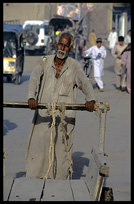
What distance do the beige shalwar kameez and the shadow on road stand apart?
1.49 metres

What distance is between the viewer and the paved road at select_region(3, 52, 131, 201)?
7.02 m

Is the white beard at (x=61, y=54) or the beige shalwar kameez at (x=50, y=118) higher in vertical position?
the white beard at (x=61, y=54)

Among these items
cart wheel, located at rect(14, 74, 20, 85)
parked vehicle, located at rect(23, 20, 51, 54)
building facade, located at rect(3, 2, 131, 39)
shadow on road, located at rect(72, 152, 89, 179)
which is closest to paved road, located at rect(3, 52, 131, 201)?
shadow on road, located at rect(72, 152, 89, 179)

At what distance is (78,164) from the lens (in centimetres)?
759

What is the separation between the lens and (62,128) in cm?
495

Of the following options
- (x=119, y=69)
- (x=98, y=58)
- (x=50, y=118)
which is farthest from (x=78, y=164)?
(x=119, y=69)

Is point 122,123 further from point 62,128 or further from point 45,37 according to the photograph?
point 45,37

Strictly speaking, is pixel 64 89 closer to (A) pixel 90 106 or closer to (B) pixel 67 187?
(A) pixel 90 106

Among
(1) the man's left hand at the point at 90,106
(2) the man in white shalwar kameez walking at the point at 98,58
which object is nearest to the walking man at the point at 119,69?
(2) the man in white shalwar kameez walking at the point at 98,58

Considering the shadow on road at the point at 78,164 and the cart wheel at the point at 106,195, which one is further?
the shadow on road at the point at 78,164

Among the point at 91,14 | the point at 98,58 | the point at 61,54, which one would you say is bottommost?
the point at 61,54

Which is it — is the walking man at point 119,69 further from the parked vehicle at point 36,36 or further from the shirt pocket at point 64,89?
the parked vehicle at point 36,36

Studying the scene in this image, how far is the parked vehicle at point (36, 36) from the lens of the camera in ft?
93.7

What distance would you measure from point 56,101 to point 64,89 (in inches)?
5.7
